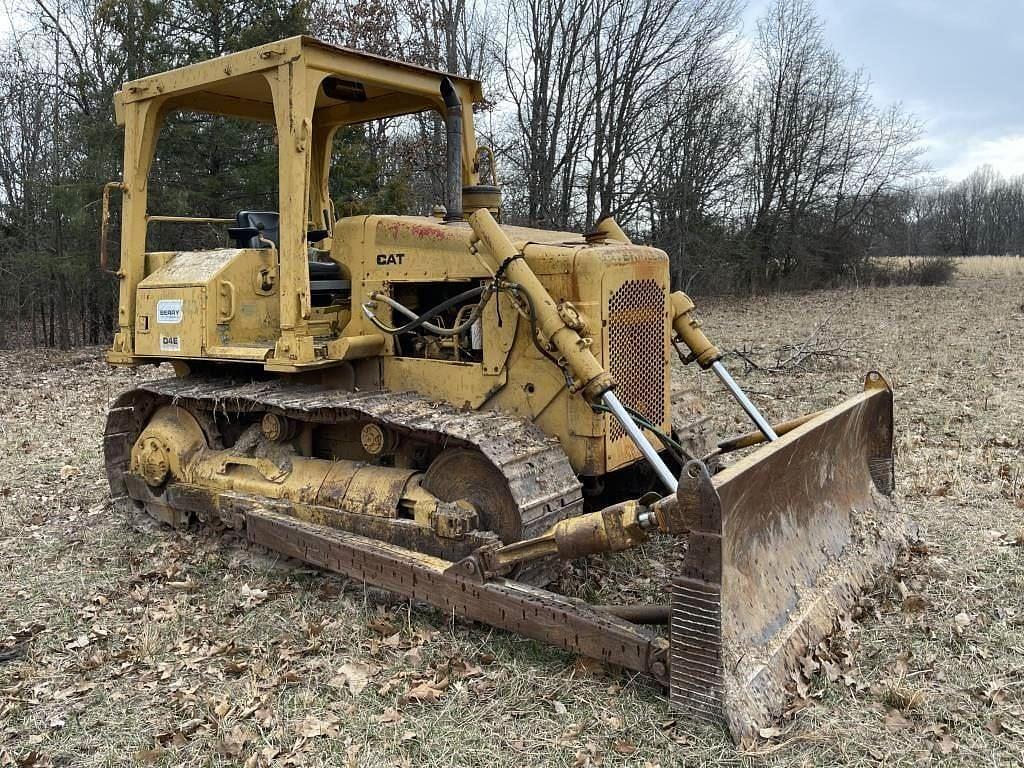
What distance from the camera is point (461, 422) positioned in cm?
425

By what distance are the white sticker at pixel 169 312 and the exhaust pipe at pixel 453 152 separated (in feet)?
6.34

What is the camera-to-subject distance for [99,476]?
7.26 m

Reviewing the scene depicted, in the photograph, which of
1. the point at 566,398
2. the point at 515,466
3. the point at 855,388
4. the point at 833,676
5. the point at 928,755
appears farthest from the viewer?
the point at 855,388

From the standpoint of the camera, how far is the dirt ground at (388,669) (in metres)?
3.18

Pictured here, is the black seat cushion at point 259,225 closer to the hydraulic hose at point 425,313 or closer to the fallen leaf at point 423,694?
the hydraulic hose at point 425,313

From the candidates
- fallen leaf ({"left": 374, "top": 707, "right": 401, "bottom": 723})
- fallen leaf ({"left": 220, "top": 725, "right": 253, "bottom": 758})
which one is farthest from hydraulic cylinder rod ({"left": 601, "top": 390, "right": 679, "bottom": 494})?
fallen leaf ({"left": 220, "top": 725, "right": 253, "bottom": 758})

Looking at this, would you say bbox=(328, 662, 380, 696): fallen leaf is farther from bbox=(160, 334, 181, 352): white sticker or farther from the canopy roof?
the canopy roof

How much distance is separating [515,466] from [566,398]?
56cm

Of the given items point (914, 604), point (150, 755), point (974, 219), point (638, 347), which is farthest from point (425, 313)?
point (974, 219)

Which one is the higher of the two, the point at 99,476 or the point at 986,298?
the point at 986,298

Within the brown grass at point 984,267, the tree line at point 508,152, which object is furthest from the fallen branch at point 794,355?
the brown grass at point 984,267

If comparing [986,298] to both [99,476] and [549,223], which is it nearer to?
[549,223]

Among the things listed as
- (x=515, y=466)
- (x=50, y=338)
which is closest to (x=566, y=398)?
(x=515, y=466)

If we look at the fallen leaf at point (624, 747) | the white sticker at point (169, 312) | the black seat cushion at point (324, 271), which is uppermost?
the black seat cushion at point (324, 271)
